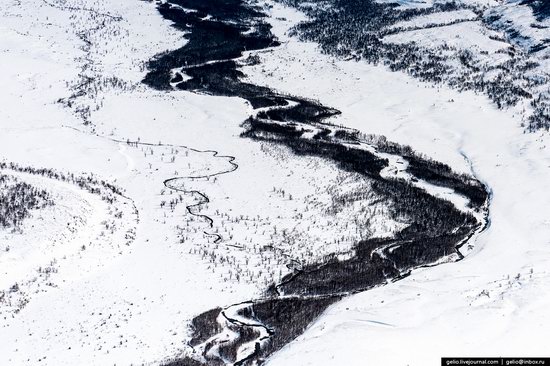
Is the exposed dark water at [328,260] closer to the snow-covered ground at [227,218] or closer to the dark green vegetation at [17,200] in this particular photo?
the snow-covered ground at [227,218]

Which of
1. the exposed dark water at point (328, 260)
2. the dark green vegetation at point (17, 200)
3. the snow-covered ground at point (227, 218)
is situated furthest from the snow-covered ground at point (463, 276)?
the dark green vegetation at point (17, 200)

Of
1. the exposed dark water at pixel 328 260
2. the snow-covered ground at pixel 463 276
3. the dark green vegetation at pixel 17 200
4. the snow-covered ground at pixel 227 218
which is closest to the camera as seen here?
the snow-covered ground at pixel 463 276

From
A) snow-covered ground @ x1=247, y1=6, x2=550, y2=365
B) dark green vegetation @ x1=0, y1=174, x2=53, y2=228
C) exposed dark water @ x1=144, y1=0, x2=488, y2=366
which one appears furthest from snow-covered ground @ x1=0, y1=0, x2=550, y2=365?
exposed dark water @ x1=144, y1=0, x2=488, y2=366

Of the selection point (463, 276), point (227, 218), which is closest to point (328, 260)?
point (463, 276)

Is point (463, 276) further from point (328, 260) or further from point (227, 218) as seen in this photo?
point (227, 218)

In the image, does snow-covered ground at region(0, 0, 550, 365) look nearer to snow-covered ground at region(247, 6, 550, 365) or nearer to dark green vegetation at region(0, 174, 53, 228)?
snow-covered ground at region(247, 6, 550, 365)

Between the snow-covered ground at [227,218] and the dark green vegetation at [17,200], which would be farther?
the dark green vegetation at [17,200]
